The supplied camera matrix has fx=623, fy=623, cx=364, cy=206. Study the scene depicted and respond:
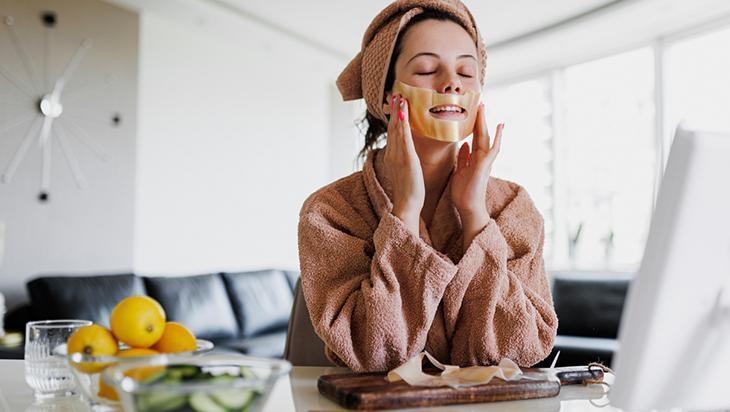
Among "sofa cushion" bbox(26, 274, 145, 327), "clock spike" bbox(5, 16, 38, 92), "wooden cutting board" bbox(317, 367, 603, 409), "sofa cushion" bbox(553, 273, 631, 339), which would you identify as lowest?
"sofa cushion" bbox(553, 273, 631, 339)

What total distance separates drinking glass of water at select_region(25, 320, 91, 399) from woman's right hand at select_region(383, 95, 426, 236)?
528 millimetres

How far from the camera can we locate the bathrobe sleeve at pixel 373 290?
0.99 meters

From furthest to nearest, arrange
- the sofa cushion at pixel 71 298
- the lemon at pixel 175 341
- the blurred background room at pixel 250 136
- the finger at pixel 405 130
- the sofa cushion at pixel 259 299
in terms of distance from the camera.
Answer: the sofa cushion at pixel 259 299
the blurred background room at pixel 250 136
the sofa cushion at pixel 71 298
the finger at pixel 405 130
the lemon at pixel 175 341

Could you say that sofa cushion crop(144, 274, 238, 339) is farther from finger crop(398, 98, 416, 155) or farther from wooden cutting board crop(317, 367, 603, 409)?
wooden cutting board crop(317, 367, 603, 409)

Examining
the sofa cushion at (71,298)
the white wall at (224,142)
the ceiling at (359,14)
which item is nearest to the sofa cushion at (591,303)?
the ceiling at (359,14)

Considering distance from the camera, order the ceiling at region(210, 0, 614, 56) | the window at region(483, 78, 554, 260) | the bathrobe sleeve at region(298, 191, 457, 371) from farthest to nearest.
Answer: the window at region(483, 78, 554, 260) < the ceiling at region(210, 0, 614, 56) < the bathrobe sleeve at region(298, 191, 457, 371)

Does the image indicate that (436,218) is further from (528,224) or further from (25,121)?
(25,121)

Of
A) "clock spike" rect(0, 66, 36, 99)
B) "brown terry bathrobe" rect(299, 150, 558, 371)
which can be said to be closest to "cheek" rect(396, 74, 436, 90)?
"brown terry bathrobe" rect(299, 150, 558, 371)

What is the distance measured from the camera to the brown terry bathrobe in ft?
3.30

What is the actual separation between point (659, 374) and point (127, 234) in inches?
160

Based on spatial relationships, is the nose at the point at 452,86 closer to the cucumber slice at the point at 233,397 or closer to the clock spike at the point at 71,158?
the cucumber slice at the point at 233,397

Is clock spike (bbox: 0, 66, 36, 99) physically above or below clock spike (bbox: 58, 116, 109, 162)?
above

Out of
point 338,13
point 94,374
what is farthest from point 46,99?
point 94,374

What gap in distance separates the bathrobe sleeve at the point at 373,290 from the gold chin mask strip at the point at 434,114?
180 millimetres
